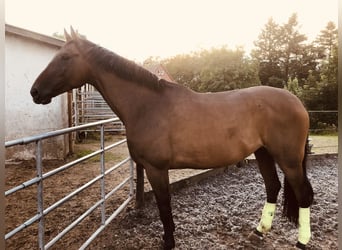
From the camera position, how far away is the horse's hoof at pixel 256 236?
238 cm

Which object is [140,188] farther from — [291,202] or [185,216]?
[291,202]

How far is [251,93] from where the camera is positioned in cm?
226

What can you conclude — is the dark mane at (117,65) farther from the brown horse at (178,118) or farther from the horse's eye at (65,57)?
the horse's eye at (65,57)

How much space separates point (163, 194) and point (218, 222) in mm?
836

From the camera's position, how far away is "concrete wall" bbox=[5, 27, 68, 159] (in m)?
4.46

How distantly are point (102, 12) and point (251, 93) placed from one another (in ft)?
4.17

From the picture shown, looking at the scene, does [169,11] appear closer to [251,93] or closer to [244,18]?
[244,18]

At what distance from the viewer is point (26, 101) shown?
4.71 meters

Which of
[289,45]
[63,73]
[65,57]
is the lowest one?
[63,73]

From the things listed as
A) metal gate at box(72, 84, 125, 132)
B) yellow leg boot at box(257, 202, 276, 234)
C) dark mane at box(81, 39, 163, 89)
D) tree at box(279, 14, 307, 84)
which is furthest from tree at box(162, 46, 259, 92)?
dark mane at box(81, 39, 163, 89)

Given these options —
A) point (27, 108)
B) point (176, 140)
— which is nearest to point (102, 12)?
point (176, 140)

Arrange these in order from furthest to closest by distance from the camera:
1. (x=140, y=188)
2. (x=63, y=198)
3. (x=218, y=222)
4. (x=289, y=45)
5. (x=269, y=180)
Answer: (x=289, y=45) < (x=140, y=188) < (x=218, y=222) < (x=269, y=180) < (x=63, y=198)

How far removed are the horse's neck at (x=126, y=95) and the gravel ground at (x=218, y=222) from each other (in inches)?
39.5

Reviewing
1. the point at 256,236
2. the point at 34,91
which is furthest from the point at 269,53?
the point at 34,91
